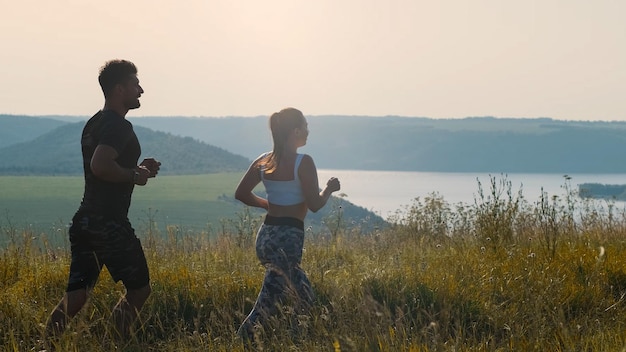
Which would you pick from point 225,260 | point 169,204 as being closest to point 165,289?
point 225,260

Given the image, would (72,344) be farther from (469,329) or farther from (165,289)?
(469,329)

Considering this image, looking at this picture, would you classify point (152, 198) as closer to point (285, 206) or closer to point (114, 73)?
point (285, 206)

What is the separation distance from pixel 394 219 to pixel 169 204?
8207 cm

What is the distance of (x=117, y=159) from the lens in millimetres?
5637

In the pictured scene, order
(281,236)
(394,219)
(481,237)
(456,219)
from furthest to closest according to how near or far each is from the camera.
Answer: (394,219), (456,219), (481,237), (281,236)

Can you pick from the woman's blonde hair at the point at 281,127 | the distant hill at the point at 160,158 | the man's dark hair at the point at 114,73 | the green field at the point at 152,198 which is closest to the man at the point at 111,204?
the man's dark hair at the point at 114,73

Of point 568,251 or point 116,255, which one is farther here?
point 568,251

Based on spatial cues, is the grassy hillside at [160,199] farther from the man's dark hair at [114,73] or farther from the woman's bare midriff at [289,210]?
the man's dark hair at [114,73]

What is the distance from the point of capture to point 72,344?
17.9 feet

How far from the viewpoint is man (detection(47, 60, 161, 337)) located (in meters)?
5.57

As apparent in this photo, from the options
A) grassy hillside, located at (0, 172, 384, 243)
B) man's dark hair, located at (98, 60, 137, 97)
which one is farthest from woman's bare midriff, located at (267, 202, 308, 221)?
grassy hillside, located at (0, 172, 384, 243)

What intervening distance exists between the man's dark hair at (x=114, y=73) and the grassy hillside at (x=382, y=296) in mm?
1562

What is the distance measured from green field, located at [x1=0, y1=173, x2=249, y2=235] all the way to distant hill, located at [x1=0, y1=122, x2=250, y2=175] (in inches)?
274

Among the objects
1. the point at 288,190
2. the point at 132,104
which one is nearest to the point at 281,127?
the point at 288,190
